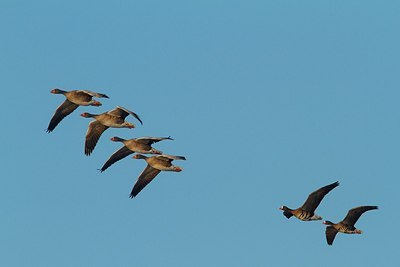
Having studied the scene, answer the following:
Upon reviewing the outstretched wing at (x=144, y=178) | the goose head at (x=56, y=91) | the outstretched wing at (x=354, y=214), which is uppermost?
the goose head at (x=56, y=91)

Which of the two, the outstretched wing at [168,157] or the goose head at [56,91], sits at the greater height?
the goose head at [56,91]

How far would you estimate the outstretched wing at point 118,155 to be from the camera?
211 ft

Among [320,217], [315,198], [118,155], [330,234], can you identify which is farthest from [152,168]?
[330,234]

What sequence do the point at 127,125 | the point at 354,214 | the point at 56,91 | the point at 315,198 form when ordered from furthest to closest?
the point at 56,91 → the point at 354,214 → the point at 127,125 → the point at 315,198

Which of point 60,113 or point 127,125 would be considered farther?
point 60,113

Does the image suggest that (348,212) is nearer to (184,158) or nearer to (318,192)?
(318,192)

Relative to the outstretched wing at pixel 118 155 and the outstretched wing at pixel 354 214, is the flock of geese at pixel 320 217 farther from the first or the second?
the outstretched wing at pixel 118 155

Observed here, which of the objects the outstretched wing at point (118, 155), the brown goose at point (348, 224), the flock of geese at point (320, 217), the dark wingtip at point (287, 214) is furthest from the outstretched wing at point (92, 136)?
the brown goose at point (348, 224)

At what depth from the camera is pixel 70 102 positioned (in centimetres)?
6406

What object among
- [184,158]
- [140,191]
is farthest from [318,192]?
[140,191]

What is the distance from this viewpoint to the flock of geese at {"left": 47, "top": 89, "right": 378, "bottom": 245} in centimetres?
6006

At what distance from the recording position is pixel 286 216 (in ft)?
201

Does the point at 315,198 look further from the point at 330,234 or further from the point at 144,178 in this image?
the point at 144,178

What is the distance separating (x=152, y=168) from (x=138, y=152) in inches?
116
